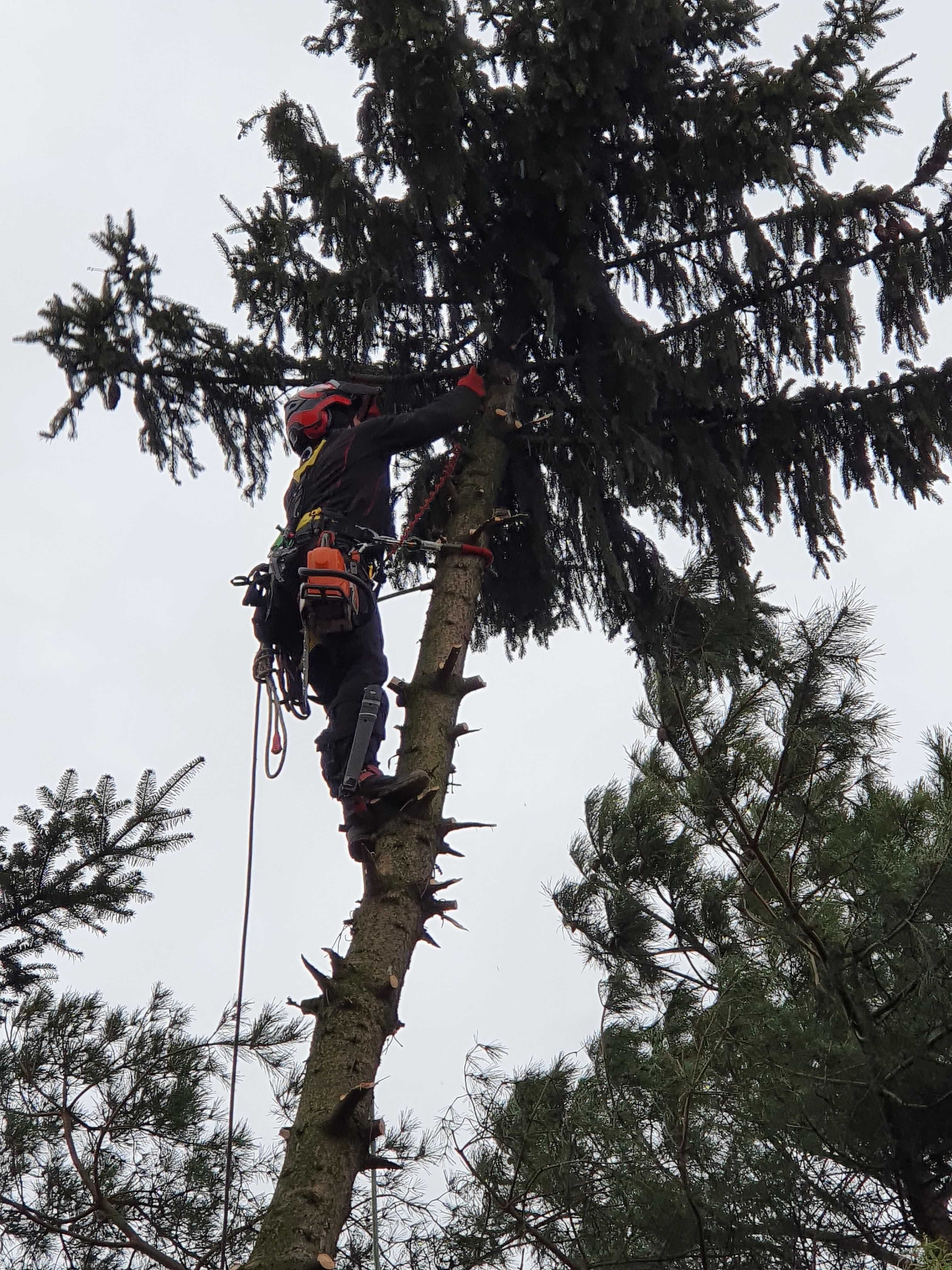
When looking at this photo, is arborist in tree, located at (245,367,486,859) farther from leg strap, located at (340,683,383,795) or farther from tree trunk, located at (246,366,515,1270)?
tree trunk, located at (246,366,515,1270)

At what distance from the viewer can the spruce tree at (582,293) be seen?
218 inches

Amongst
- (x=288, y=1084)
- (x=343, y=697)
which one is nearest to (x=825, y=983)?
(x=343, y=697)

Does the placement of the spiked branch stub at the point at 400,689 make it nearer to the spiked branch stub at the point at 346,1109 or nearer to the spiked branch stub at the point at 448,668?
the spiked branch stub at the point at 448,668

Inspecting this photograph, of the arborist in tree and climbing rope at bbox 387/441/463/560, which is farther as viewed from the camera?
climbing rope at bbox 387/441/463/560

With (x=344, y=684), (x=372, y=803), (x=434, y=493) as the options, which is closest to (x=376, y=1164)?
(x=372, y=803)

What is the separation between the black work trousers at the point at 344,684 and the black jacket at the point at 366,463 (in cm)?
49

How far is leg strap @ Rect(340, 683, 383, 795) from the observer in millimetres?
4559

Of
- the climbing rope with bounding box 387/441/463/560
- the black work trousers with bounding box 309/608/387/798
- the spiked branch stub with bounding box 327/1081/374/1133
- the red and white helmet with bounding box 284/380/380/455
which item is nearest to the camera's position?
the spiked branch stub with bounding box 327/1081/374/1133

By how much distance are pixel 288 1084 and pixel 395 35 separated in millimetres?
4238

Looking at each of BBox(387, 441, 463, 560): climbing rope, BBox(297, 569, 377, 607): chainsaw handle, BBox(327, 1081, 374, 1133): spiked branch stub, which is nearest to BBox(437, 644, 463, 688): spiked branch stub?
BBox(297, 569, 377, 607): chainsaw handle

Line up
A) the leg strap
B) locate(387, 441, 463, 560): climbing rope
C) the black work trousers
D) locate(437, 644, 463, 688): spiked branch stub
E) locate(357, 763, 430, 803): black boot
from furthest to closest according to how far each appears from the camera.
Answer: locate(387, 441, 463, 560): climbing rope → the black work trousers → locate(437, 644, 463, 688): spiked branch stub → the leg strap → locate(357, 763, 430, 803): black boot

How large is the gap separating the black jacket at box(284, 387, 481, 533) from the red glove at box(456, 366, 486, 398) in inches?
3.7

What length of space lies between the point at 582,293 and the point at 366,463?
124cm

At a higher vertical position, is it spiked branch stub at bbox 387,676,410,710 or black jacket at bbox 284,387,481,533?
black jacket at bbox 284,387,481,533
